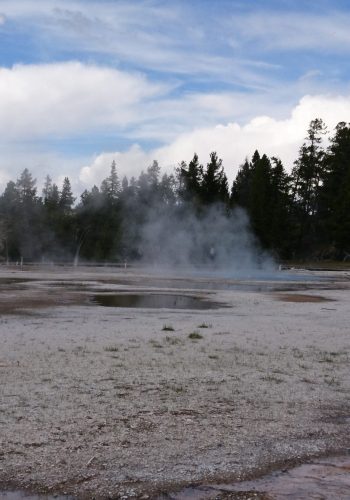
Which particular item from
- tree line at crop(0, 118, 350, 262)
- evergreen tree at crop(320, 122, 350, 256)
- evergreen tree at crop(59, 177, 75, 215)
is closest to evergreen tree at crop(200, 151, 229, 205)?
tree line at crop(0, 118, 350, 262)

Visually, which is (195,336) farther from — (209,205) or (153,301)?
(209,205)

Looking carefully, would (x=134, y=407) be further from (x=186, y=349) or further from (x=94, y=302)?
(x=94, y=302)

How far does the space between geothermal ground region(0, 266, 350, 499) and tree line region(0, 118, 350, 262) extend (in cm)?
5757

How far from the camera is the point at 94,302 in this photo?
2080 cm

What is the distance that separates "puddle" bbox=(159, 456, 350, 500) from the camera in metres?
4.54

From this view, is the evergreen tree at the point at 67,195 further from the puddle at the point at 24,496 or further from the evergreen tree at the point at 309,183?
the puddle at the point at 24,496

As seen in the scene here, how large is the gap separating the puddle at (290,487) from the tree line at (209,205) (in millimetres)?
63587

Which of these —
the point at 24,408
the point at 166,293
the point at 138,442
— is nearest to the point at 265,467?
the point at 138,442

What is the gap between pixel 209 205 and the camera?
7762 centimetres

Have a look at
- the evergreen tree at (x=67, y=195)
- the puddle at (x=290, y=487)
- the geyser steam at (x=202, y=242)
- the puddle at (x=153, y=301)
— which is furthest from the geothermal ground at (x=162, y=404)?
the evergreen tree at (x=67, y=195)

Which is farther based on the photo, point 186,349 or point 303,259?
point 303,259

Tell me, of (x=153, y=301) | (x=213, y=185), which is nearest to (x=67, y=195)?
(x=213, y=185)

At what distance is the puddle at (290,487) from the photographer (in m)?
4.54

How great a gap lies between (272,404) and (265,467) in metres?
1.98
